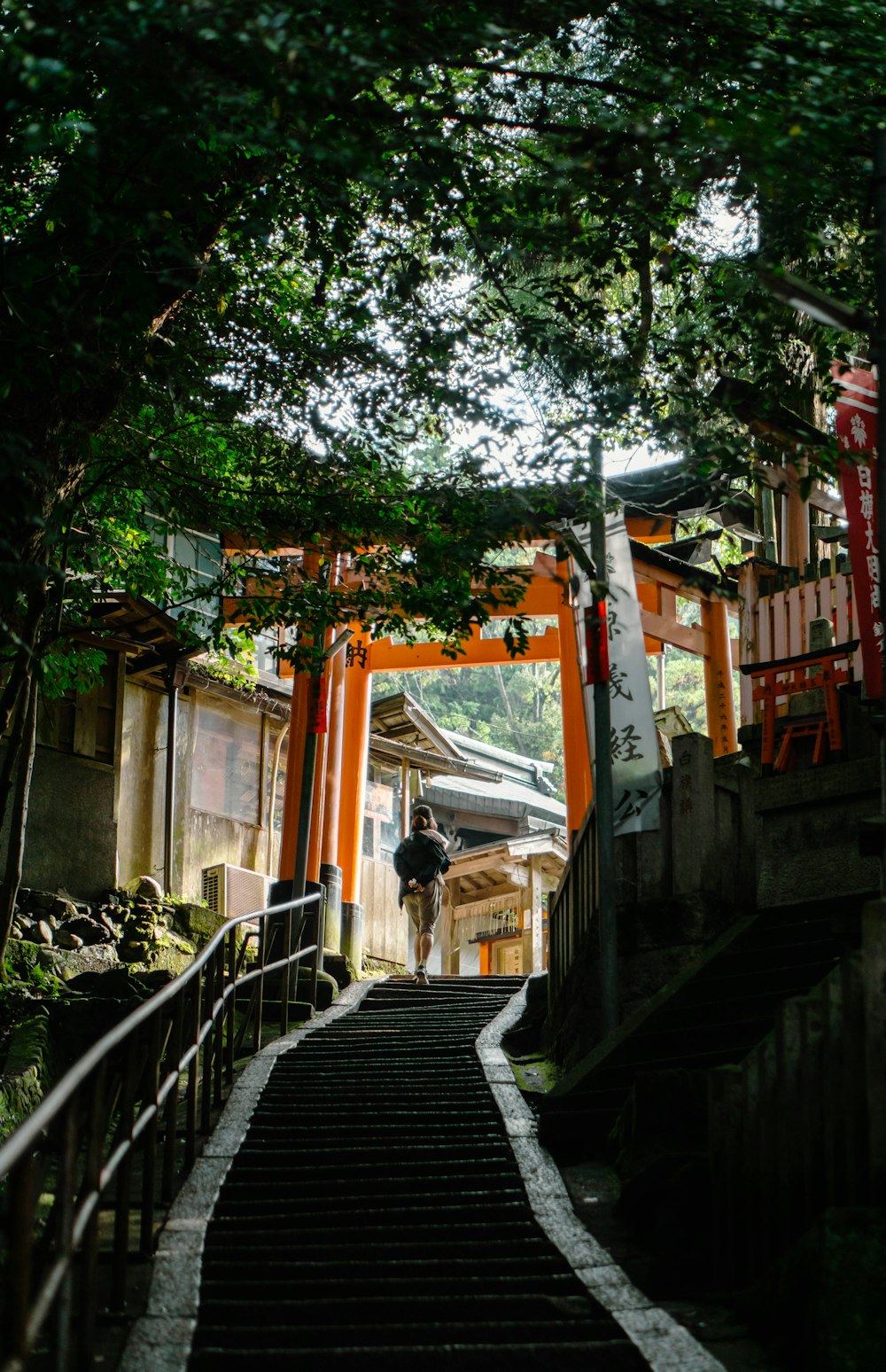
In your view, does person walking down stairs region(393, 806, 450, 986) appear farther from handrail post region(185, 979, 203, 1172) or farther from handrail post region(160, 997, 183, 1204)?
handrail post region(160, 997, 183, 1204)

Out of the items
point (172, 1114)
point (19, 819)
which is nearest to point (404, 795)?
point (19, 819)

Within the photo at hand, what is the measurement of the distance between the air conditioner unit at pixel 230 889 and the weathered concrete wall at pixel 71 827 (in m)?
1.95

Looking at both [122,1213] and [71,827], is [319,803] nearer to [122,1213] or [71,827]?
[71,827]

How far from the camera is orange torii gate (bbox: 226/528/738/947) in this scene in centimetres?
1589

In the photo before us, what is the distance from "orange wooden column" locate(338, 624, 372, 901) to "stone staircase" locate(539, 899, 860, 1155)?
8715 millimetres

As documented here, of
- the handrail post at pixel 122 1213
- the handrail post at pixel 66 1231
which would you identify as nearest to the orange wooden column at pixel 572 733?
the handrail post at pixel 122 1213

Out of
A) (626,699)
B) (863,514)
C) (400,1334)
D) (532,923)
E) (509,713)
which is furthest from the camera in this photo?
(509,713)

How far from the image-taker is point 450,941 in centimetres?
2725

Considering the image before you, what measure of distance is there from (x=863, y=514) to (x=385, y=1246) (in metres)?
7.25

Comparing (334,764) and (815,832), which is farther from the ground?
(334,764)

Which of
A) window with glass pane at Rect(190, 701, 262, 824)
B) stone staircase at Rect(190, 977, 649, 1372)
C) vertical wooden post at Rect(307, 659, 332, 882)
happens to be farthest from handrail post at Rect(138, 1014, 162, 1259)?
window with glass pane at Rect(190, 701, 262, 824)

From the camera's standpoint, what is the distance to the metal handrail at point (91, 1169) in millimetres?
3576

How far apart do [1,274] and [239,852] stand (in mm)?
14321

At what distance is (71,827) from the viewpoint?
664 inches
